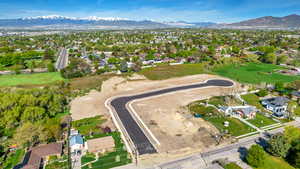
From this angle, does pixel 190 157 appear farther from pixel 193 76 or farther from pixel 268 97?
pixel 193 76

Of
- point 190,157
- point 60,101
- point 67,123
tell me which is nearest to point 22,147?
point 67,123

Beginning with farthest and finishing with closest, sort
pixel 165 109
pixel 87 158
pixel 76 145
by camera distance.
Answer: pixel 165 109
pixel 76 145
pixel 87 158

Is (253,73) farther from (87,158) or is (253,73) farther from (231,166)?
(87,158)

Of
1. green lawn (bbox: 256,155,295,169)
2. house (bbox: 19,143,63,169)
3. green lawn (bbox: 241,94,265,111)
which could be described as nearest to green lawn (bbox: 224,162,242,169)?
green lawn (bbox: 256,155,295,169)

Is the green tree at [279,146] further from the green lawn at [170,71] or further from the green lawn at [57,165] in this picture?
the green lawn at [170,71]

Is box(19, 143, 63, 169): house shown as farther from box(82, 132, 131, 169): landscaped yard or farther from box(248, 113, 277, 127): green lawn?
box(248, 113, 277, 127): green lawn

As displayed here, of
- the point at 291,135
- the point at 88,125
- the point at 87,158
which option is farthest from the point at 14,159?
the point at 291,135

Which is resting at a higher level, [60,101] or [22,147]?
[60,101]
